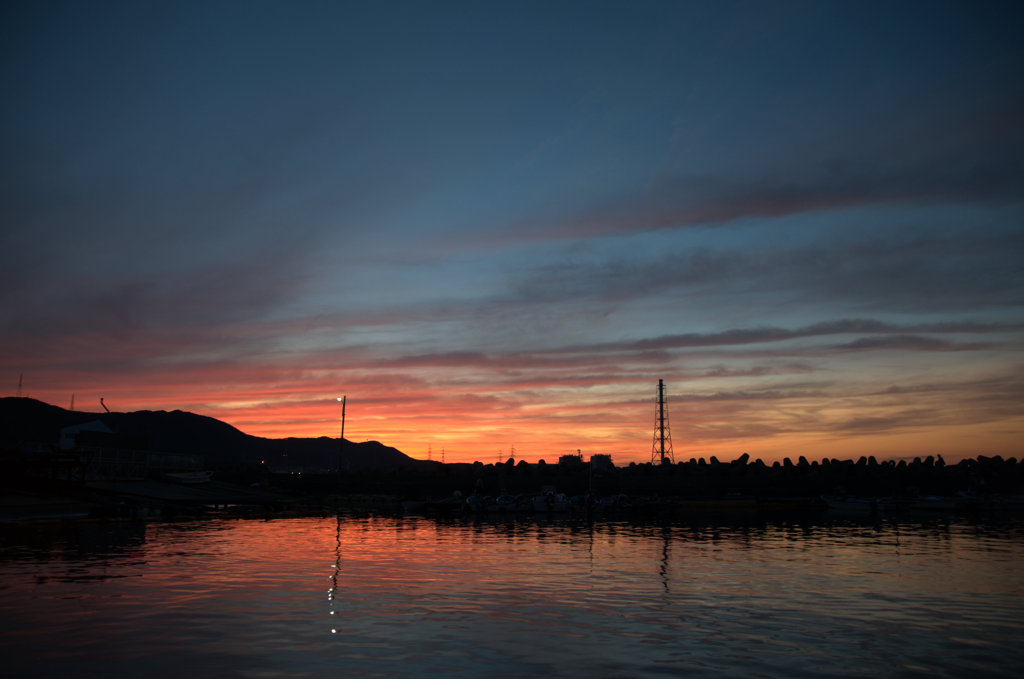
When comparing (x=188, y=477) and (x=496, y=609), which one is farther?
(x=188, y=477)

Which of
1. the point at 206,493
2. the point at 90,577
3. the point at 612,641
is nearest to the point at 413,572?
the point at 90,577

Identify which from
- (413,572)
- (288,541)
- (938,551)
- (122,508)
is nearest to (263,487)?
(122,508)

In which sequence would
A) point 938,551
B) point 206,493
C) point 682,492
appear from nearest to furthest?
point 938,551, point 206,493, point 682,492

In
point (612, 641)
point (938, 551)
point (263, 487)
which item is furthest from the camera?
point (263, 487)

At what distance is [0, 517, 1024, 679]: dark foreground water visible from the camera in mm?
17750

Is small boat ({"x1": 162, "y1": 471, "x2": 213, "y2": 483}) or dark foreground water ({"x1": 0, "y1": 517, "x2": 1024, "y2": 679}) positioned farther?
small boat ({"x1": 162, "y1": 471, "x2": 213, "y2": 483})

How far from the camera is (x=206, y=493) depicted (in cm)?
9481

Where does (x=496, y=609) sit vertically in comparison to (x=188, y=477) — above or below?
below

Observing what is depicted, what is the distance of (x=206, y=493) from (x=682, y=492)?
275 feet

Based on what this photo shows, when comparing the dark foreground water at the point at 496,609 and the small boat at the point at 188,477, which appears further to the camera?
the small boat at the point at 188,477

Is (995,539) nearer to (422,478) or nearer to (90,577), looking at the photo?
(90,577)

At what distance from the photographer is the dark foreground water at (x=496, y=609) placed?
1775 cm

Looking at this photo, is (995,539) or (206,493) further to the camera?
(206,493)

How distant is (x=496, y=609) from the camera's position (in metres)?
24.9
